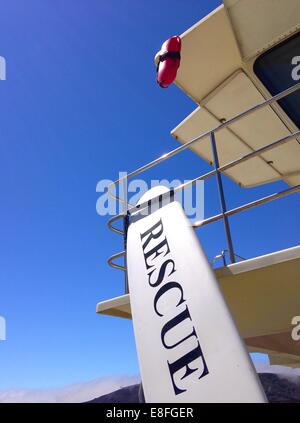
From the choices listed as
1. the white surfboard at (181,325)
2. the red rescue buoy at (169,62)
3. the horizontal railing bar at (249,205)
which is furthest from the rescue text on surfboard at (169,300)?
the red rescue buoy at (169,62)

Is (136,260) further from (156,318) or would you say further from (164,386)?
(164,386)

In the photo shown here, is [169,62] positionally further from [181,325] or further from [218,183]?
[181,325]

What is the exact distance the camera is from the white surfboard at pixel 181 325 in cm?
172

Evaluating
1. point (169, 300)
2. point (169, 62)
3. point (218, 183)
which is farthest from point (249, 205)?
point (169, 62)

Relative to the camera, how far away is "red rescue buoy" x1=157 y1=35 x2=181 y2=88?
3.91 meters

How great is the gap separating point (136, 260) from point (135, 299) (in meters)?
0.34

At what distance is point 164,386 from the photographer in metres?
1.96

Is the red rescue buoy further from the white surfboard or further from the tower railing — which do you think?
the white surfboard

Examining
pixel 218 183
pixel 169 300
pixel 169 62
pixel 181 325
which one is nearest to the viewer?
pixel 181 325

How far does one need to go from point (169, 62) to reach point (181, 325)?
3095 mm

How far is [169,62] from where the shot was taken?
12.8ft

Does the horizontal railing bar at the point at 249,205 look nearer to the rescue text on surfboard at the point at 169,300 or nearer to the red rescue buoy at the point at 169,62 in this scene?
the rescue text on surfboard at the point at 169,300
